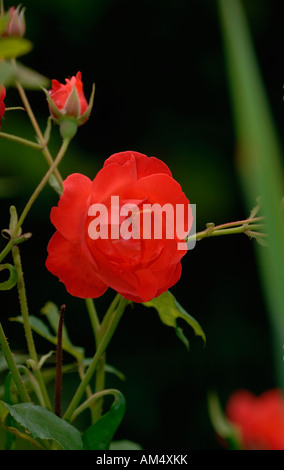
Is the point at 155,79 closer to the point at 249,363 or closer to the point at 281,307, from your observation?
the point at 249,363

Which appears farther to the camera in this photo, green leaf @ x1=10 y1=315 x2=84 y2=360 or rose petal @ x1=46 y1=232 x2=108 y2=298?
green leaf @ x1=10 y1=315 x2=84 y2=360

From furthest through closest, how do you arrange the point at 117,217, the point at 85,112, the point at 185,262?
the point at 185,262 → the point at 85,112 → the point at 117,217

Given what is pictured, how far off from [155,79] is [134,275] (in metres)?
1.74

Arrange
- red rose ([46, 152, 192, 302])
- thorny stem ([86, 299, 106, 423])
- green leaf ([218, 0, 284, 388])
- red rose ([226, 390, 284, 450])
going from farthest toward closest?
red rose ([226, 390, 284, 450]) < thorny stem ([86, 299, 106, 423]) < red rose ([46, 152, 192, 302]) < green leaf ([218, 0, 284, 388])

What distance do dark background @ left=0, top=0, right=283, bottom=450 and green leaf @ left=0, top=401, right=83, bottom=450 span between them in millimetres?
1311

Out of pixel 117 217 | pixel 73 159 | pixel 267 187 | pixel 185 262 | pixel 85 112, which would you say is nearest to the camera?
pixel 267 187

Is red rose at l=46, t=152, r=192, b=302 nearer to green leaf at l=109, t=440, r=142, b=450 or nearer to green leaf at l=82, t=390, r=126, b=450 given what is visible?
green leaf at l=82, t=390, r=126, b=450

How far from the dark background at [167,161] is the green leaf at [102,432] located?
50.8 inches

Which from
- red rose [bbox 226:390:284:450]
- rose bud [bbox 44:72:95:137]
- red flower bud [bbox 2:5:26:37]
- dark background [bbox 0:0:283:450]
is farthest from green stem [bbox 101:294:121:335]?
dark background [bbox 0:0:283:450]

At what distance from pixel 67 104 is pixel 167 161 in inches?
57.5

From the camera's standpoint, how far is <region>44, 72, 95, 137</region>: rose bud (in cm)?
48

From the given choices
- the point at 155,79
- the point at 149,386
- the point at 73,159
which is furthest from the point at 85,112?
the point at 155,79

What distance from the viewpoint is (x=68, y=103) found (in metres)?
0.48

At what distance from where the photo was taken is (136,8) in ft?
6.69
